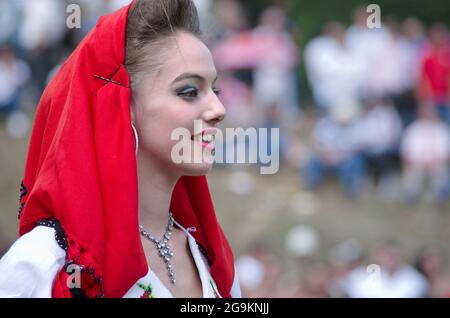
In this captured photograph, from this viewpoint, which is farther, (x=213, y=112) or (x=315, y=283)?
(x=315, y=283)

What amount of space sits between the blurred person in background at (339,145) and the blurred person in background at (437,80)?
2.56 feet

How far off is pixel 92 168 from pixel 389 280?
5.26 m

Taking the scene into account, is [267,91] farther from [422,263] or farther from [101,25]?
[101,25]

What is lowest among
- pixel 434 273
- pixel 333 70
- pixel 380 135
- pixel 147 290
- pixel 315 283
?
pixel 147 290

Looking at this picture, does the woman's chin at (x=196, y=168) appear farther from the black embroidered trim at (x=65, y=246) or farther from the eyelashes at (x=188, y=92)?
the black embroidered trim at (x=65, y=246)

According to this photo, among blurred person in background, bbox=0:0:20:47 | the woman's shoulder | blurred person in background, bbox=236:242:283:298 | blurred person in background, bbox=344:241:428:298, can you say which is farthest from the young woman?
blurred person in background, bbox=0:0:20:47

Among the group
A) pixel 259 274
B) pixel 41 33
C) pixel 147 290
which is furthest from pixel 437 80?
pixel 147 290

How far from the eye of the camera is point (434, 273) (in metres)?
7.39

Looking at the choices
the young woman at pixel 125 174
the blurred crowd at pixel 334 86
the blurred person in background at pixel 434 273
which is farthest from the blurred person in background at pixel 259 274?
the young woman at pixel 125 174

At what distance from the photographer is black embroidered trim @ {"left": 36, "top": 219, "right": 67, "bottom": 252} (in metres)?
2.04

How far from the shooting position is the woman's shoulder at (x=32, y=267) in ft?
6.49

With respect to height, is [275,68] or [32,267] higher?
[275,68]

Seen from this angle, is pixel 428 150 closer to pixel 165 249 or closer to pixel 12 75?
pixel 12 75

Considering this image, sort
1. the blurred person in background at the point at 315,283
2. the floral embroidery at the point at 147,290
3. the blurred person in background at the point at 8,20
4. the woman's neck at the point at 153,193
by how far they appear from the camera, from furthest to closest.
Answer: the blurred person in background at the point at 8,20, the blurred person in background at the point at 315,283, the woman's neck at the point at 153,193, the floral embroidery at the point at 147,290
